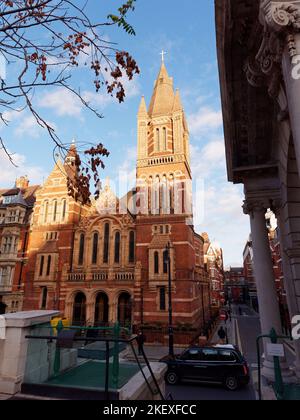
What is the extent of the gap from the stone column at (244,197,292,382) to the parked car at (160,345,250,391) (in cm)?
412

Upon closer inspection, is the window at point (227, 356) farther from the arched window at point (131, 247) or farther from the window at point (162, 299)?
the arched window at point (131, 247)

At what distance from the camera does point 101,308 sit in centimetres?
2802

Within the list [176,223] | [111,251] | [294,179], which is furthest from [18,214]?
[294,179]

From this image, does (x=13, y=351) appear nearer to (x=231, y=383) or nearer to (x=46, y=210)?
(x=231, y=383)

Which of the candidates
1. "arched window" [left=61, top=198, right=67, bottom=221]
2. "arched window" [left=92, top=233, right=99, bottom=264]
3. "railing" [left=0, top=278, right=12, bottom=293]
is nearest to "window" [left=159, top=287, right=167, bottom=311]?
"arched window" [left=92, top=233, right=99, bottom=264]

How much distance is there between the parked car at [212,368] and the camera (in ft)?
39.1

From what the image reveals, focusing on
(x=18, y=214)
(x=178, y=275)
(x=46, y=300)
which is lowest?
(x=46, y=300)

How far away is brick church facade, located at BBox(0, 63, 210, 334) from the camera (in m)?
26.0

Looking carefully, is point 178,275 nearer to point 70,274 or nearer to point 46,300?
point 70,274

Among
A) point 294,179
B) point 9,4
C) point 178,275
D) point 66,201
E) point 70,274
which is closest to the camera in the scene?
point 9,4

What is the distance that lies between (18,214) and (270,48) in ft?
114

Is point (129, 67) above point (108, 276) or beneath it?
above

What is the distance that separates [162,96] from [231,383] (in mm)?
32305

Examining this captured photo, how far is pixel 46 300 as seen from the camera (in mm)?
28891
